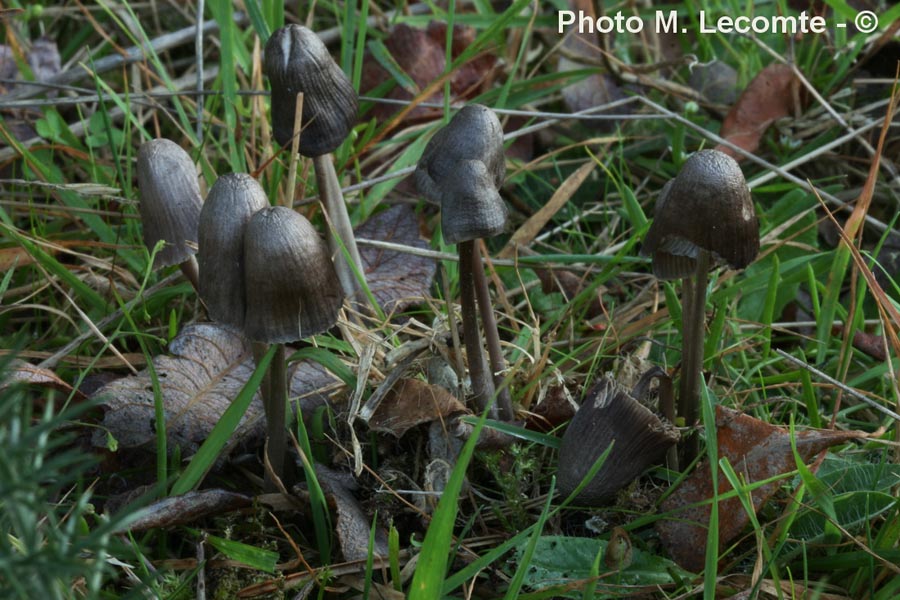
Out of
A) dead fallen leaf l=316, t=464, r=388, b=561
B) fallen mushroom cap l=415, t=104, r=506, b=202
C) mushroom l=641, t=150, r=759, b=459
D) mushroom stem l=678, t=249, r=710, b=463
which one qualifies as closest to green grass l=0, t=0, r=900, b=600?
dead fallen leaf l=316, t=464, r=388, b=561

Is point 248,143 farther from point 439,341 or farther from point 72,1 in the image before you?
point 72,1

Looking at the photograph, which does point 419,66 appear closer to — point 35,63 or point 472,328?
point 35,63

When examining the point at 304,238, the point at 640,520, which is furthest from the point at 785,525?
the point at 304,238

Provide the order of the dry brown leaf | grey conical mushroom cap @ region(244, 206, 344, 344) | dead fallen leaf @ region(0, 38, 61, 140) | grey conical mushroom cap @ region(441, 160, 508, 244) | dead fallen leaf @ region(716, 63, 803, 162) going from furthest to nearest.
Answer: dead fallen leaf @ region(0, 38, 61, 140), dead fallen leaf @ region(716, 63, 803, 162), the dry brown leaf, grey conical mushroom cap @ region(441, 160, 508, 244), grey conical mushroom cap @ region(244, 206, 344, 344)

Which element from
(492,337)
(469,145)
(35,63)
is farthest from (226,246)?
(35,63)

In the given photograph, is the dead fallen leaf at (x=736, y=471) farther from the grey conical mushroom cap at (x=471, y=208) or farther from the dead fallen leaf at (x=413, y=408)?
the grey conical mushroom cap at (x=471, y=208)

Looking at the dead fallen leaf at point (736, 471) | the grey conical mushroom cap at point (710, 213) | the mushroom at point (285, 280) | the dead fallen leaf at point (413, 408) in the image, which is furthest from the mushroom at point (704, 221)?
the mushroom at point (285, 280)

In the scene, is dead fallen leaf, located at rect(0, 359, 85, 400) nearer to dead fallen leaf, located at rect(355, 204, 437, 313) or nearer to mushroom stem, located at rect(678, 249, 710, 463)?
dead fallen leaf, located at rect(355, 204, 437, 313)
